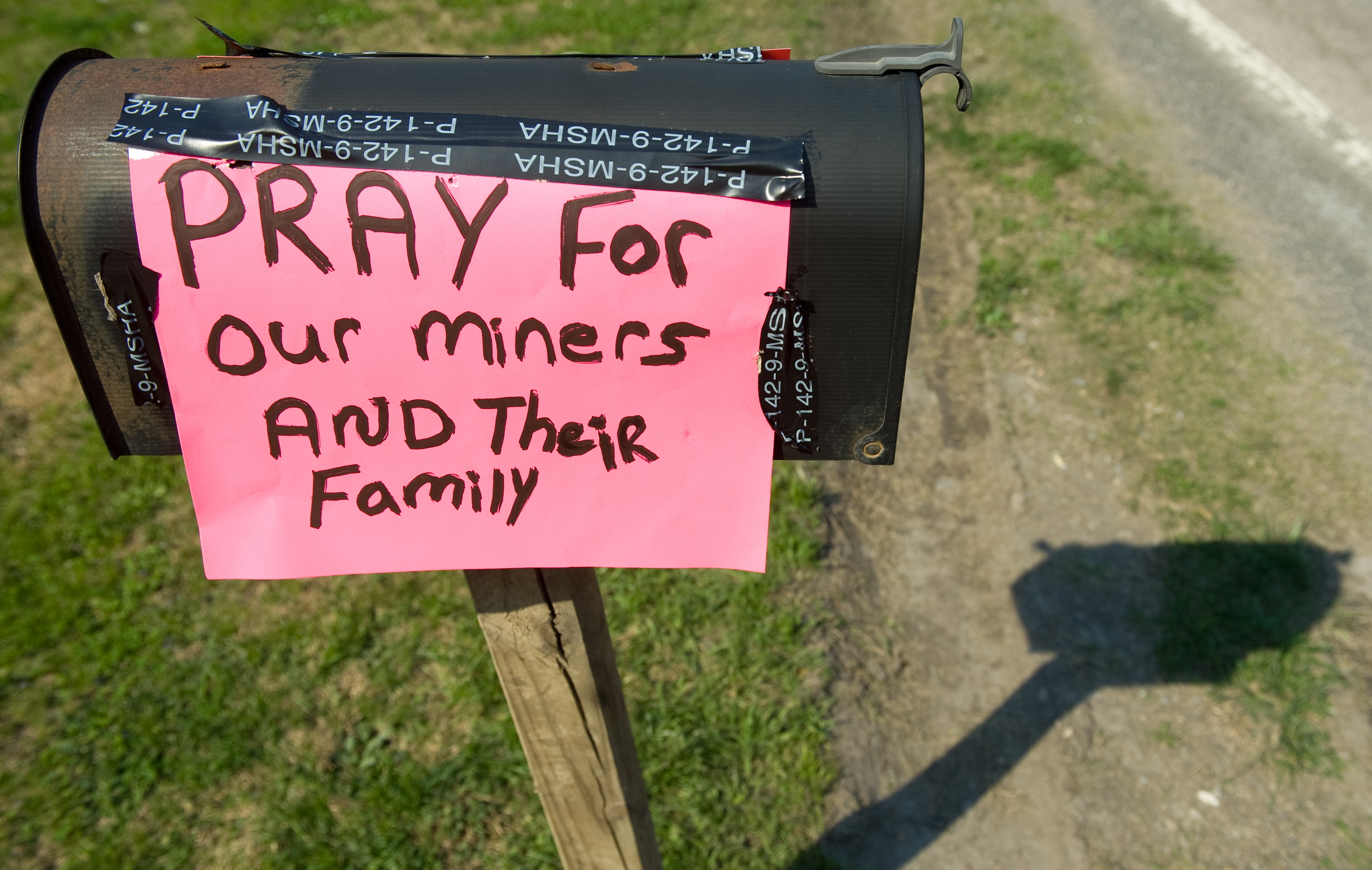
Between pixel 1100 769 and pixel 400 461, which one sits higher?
pixel 400 461

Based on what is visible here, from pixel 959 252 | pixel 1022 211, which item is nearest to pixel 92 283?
pixel 959 252

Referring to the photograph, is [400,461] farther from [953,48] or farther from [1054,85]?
[1054,85]

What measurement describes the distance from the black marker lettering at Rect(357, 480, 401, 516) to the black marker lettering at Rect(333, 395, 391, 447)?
6cm

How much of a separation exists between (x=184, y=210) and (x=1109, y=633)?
3.03 m

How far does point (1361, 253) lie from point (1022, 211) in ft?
5.35

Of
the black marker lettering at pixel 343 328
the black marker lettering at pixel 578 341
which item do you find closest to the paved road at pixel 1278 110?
the black marker lettering at pixel 578 341

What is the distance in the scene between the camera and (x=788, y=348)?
1.07 m

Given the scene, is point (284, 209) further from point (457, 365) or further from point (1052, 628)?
point (1052, 628)

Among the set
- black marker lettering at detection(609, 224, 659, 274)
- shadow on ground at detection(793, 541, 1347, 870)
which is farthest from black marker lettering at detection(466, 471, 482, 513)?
shadow on ground at detection(793, 541, 1347, 870)

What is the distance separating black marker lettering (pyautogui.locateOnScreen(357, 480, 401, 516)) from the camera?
115 cm

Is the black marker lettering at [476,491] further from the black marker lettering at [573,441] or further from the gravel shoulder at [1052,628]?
the gravel shoulder at [1052,628]

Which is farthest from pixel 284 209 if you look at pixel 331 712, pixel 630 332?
pixel 331 712

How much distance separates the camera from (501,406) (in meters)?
1.10

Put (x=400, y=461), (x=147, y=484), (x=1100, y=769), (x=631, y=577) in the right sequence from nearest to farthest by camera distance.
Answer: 1. (x=400, y=461)
2. (x=1100, y=769)
3. (x=631, y=577)
4. (x=147, y=484)
